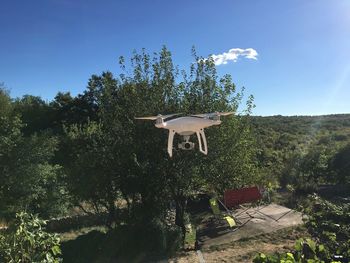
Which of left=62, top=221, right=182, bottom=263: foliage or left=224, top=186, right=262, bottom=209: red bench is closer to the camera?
left=62, top=221, right=182, bottom=263: foliage

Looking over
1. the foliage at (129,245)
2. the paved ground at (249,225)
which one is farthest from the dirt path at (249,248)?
the foliage at (129,245)

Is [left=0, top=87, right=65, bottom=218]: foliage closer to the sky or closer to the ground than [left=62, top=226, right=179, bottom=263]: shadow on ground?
closer to the sky

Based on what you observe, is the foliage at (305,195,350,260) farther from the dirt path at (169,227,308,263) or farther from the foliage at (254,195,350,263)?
the dirt path at (169,227,308,263)

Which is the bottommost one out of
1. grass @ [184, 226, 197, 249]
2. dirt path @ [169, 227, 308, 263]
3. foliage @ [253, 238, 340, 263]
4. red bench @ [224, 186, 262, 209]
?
grass @ [184, 226, 197, 249]

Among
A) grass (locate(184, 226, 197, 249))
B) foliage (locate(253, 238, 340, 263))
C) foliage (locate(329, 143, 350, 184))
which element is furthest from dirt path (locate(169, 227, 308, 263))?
foliage (locate(329, 143, 350, 184))

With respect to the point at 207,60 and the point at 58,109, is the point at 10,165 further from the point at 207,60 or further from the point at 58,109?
the point at 58,109

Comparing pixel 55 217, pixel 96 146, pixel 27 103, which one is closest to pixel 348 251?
pixel 96 146
